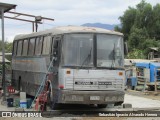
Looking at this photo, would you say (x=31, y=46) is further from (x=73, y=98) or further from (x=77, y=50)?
(x=73, y=98)

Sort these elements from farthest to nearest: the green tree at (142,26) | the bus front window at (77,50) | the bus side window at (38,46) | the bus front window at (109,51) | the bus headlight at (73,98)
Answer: the green tree at (142,26) < the bus side window at (38,46) < the bus front window at (109,51) < the bus front window at (77,50) < the bus headlight at (73,98)

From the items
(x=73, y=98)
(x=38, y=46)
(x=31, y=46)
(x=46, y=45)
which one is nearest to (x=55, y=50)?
(x=46, y=45)

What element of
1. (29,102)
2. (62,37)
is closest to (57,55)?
(62,37)

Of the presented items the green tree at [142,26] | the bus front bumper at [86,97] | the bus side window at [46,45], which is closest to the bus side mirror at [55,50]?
the bus side window at [46,45]

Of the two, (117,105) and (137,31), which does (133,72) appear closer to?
(117,105)

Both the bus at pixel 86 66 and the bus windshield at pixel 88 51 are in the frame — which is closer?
the bus at pixel 86 66

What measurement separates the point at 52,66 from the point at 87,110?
2.15 metres

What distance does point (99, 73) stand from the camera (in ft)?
51.6

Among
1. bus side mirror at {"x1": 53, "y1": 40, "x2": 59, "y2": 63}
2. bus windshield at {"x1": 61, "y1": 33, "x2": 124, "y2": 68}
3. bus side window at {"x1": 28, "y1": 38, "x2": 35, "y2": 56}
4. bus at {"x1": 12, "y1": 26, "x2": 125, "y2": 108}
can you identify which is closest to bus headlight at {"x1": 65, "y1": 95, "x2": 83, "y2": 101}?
bus at {"x1": 12, "y1": 26, "x2": 125, "y2": 108}

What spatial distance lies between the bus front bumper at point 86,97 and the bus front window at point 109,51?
1.04 meters

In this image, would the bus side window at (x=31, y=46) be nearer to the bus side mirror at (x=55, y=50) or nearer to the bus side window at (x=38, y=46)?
the bus side window at (x=38, y=46)

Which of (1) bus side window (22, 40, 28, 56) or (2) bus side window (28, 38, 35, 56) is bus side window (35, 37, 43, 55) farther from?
(1) bus side window (22, 40, 28, 56)

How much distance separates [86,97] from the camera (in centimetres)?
1548

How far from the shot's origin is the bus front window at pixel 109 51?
1588 centimetres
